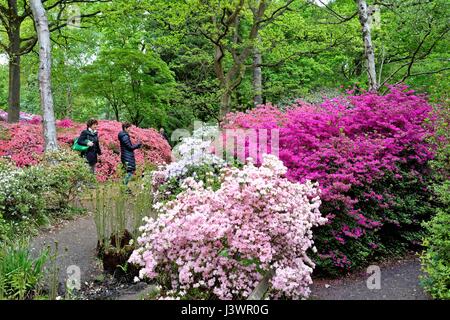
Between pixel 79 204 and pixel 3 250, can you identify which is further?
pixel 79 204

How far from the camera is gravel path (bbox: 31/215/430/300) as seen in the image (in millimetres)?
4641

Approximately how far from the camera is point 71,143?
1277cm

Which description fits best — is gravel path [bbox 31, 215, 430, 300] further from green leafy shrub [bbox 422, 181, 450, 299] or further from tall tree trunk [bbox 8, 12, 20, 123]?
tall tree trunk [bbox 8, 12, 20, 123]

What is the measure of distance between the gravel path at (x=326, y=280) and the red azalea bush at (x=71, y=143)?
3.53m

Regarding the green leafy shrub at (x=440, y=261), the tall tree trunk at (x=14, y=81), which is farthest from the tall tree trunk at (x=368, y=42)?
the tall tree trunk at (x=14, y=81)

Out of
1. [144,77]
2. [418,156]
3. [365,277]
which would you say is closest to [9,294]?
[365,277]

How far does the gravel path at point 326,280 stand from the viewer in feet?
15.2

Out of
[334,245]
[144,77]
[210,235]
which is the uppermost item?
[144,77]

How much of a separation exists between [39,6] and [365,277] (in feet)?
27.2

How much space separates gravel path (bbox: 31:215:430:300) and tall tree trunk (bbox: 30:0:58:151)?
9.97 feet

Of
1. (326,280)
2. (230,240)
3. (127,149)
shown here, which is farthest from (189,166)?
(230,240)

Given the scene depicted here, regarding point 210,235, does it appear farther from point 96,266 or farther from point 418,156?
point 418,156

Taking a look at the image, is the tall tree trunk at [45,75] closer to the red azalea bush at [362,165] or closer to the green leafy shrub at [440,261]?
the red azalea bush at [362,165]

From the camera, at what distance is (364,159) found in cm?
592
